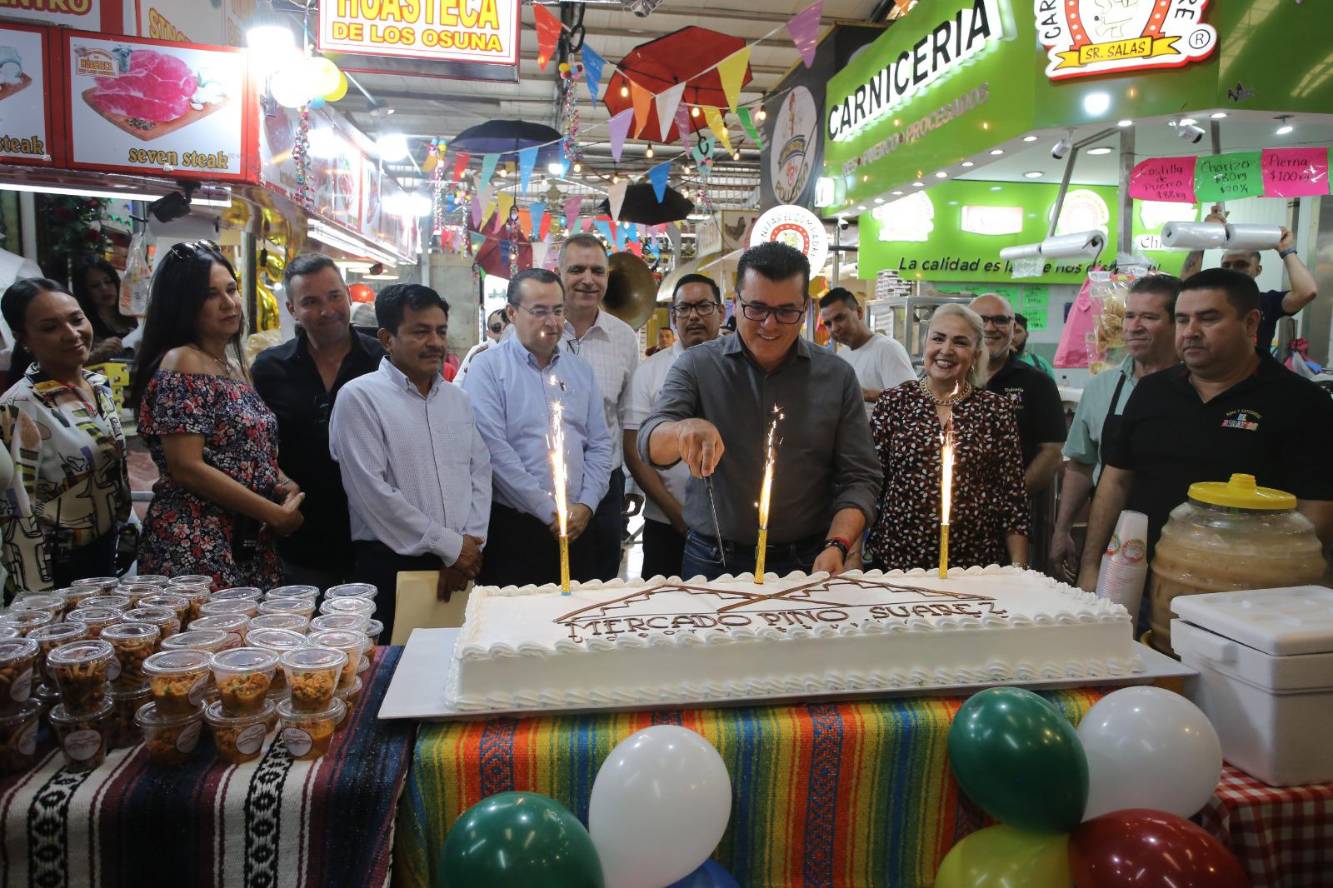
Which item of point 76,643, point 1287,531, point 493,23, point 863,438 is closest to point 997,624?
point 1287,531

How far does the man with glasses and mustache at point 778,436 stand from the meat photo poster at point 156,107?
359 centimetres

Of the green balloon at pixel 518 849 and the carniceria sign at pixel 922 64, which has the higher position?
the carniceria sign at pixel 922 64

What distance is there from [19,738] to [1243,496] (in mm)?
2691

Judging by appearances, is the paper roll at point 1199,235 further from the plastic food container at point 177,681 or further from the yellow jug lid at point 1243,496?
the plastic food container at point 177,681

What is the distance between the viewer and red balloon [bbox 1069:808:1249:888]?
4.45 feet

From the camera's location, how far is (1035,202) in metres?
8.54

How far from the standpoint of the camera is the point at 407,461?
2.98 meters

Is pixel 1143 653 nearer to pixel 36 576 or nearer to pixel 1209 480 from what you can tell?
pixel 1209 480

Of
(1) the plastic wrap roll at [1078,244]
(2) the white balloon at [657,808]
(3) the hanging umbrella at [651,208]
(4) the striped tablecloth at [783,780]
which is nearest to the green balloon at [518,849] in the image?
(2) the white balloon at [657,808]

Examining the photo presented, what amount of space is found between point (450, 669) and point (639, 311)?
14.3 ft

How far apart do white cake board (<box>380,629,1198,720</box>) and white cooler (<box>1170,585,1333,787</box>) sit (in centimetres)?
13

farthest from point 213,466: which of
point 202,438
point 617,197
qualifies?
point 617,197

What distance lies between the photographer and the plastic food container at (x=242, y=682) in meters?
1.52

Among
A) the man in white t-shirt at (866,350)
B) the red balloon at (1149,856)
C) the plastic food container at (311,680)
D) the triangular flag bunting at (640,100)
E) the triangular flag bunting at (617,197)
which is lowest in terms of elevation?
the red balloon at (1149,856)
